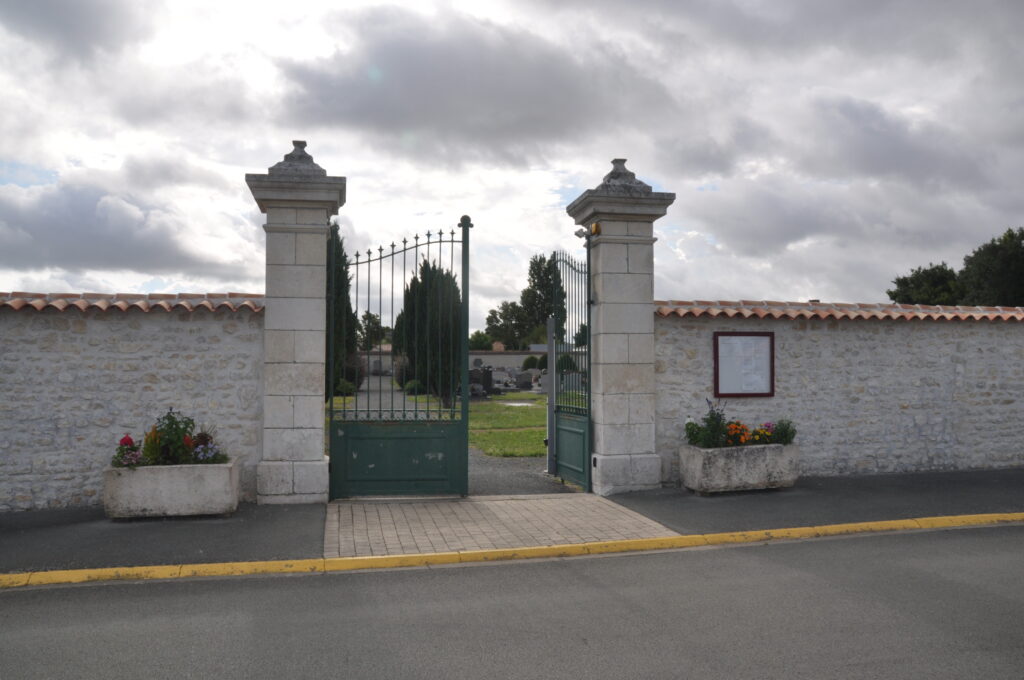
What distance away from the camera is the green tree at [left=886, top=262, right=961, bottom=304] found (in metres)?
42.8

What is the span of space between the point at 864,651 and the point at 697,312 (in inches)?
225

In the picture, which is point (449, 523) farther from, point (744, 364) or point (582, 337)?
point (744, 364)

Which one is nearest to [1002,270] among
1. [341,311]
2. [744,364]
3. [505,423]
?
[505,423]

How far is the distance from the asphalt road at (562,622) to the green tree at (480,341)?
53770mm

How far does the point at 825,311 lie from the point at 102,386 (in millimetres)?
8782

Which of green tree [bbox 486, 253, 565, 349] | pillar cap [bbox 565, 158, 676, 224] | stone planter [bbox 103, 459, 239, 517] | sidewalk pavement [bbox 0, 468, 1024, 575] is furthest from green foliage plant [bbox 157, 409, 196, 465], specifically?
green tree [bbox 486, 253, 565, 349]

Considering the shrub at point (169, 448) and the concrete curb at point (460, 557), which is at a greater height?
the shrub at point (169, 448)

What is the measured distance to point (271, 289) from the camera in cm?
850

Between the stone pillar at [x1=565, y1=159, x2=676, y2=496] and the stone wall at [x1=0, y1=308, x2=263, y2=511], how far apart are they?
396cm

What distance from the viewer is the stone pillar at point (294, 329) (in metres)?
8.41

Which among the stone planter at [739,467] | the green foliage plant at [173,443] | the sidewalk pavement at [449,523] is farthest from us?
the stone planter at [739,467]

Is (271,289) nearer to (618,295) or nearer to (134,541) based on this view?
(134,541)

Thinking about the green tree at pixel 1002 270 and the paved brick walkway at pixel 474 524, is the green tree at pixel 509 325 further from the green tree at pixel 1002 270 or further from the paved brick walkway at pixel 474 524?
the paved brick walkway at pixel 474 524

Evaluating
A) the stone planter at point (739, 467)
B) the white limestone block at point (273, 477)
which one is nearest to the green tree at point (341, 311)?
the white limestone block at point (273, 477)
